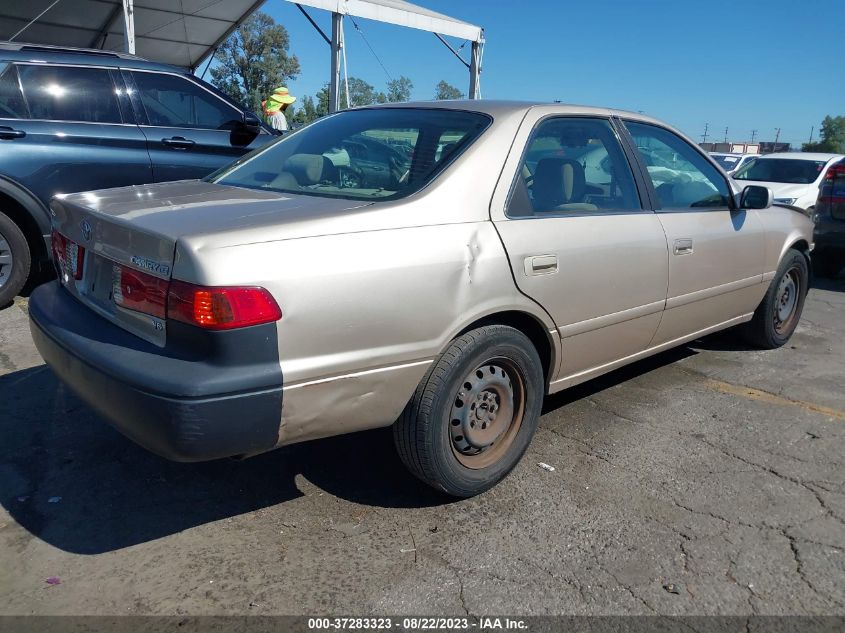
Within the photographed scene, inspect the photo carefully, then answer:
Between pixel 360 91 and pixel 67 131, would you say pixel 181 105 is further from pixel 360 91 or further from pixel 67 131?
pixel 360 91

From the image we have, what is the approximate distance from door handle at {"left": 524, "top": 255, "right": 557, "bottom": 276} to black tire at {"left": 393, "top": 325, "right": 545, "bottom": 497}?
0.86 ft

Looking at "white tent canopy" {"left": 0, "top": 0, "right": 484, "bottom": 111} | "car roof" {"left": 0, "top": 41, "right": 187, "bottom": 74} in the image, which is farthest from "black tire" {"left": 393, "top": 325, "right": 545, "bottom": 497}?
"white tent canopy" {"left": 0, "top": 0, "right": 484, "bottom": 111}

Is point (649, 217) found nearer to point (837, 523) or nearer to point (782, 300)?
point (837, 523)

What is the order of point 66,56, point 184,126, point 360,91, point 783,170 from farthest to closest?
1. point 360,91
2. point 783,170
3. point 184,126
4. point 66,56

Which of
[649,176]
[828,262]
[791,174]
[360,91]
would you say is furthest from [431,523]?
[360,91]

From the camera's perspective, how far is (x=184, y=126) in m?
6.15

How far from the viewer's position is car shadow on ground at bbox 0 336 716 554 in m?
2.76

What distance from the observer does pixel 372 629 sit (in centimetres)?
221

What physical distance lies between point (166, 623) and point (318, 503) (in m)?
0.84

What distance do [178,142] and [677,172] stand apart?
407 centimetres

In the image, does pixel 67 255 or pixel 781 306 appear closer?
pixel 67 255

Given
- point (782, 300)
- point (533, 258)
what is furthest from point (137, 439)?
point (782, 300)

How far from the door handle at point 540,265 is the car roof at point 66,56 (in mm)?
4473

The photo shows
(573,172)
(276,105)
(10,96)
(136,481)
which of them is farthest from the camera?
(276,105)
